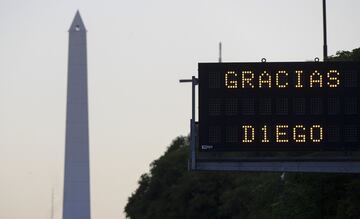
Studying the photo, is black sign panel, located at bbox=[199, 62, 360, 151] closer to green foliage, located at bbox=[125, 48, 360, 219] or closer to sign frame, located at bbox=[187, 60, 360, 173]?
sign frame, located at bbox=[187, 60, 360, 173]

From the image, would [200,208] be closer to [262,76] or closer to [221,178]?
[221,178]

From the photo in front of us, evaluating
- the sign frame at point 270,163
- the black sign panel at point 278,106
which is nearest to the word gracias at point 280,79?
the black sign panel at point 278,106

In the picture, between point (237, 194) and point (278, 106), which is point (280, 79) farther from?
point (237, 194)

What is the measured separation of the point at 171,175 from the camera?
115250 millimetres

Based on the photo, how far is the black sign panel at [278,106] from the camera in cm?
4100

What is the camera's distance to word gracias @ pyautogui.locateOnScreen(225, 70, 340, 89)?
4112 cm

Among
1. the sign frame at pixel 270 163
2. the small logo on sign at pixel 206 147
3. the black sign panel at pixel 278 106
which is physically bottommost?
the sign frame at pixel 270 163

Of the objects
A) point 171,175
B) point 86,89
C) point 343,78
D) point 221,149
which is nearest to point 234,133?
point 221,149

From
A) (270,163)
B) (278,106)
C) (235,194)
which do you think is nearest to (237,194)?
(235,194)

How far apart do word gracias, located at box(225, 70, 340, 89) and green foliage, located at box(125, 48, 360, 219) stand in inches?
632

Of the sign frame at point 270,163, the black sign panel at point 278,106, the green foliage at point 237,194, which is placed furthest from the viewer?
the green foliage at point 237,194

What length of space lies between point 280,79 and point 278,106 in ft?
2.31

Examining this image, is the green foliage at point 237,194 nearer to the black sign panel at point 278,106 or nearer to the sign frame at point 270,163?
the sign frame at point 270,163

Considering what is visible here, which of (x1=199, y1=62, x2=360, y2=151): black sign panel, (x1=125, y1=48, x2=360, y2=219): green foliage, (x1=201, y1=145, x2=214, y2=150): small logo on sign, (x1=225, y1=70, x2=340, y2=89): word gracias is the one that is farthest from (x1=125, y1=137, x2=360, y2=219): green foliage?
(x1=201, y1=145, x2=214, y2=150): small logo on sign
